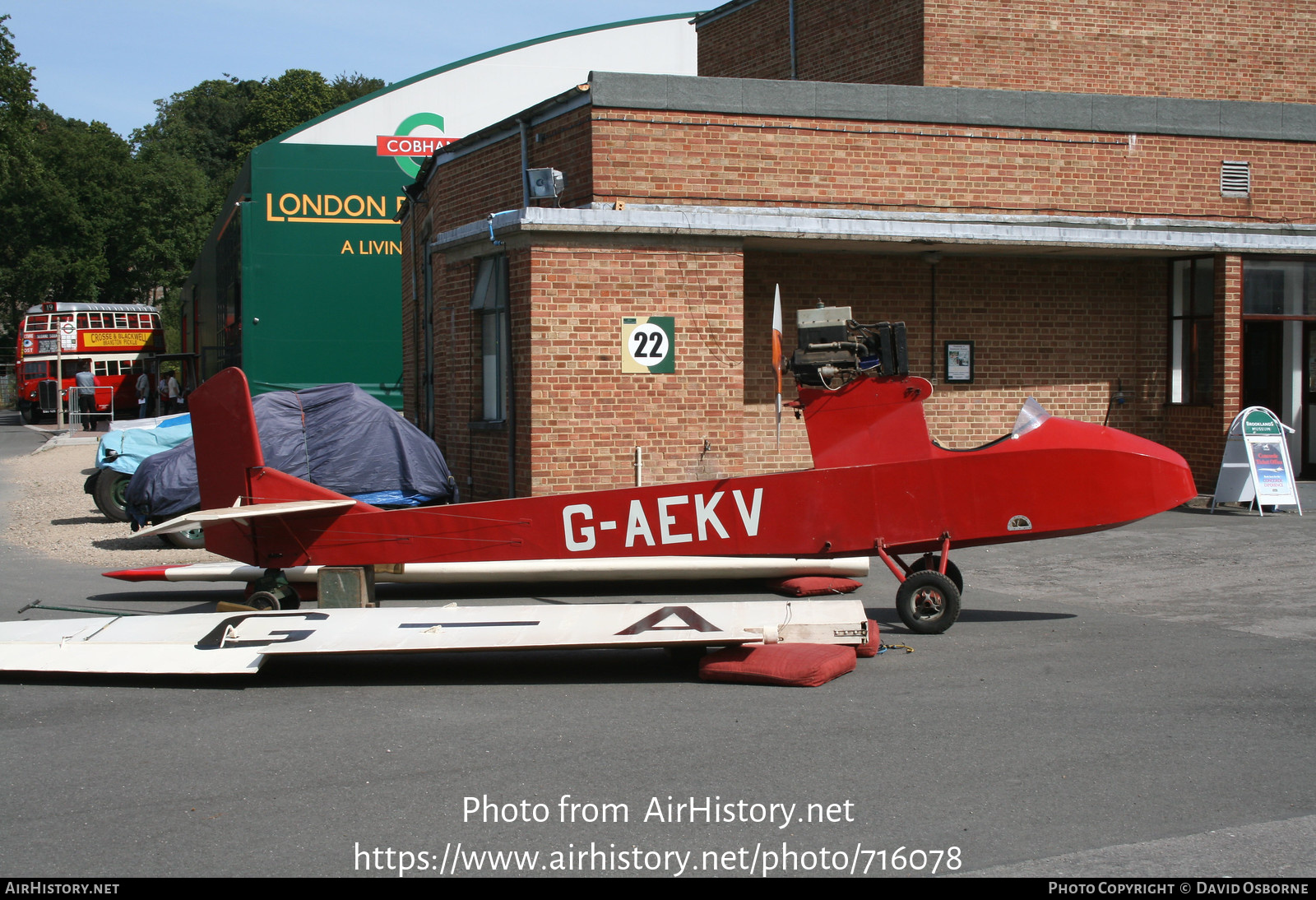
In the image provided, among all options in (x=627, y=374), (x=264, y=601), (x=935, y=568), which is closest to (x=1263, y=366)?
(x=627, y=374)

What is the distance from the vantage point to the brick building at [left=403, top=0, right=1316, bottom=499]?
1294cm

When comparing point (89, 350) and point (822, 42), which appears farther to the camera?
point (89, 350)

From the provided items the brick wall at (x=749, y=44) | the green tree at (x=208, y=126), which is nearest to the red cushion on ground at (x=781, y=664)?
the brick wall at (x=749, y=44)

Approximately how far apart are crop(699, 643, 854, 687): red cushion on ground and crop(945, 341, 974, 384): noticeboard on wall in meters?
8.83

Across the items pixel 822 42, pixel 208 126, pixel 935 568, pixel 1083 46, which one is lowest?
pixel 935 568

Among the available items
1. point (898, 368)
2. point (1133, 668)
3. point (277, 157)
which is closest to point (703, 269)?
point (898, 368)

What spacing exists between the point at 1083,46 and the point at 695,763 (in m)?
16.1

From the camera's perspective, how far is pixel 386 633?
21.6 feet

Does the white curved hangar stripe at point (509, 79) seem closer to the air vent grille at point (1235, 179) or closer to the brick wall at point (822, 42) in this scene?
the brick wall at point (822, 42)

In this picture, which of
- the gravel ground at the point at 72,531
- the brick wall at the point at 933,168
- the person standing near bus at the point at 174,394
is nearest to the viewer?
the gravel ground at the point at 72,531

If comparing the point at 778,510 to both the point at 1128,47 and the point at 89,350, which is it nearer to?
the point at 1128,47

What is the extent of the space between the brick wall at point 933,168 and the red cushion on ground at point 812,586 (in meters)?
5.60

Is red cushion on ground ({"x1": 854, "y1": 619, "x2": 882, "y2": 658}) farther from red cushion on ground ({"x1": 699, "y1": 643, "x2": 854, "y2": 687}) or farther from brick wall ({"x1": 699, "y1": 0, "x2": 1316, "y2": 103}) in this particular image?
brick wall ({"x1": 699, "y1": 0, "x2": 1316, "y2": 103})

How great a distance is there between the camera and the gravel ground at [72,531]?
39.7ft
